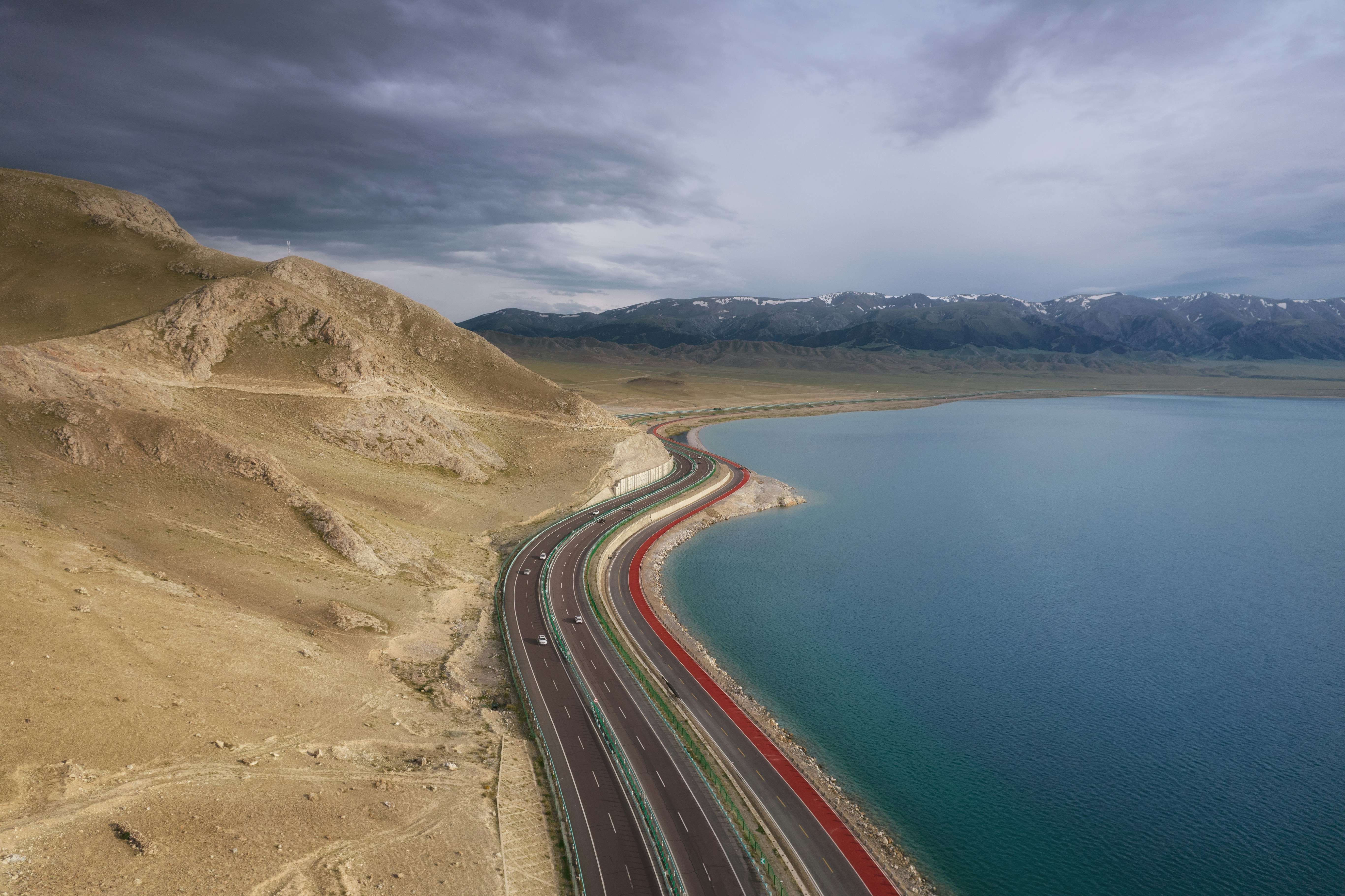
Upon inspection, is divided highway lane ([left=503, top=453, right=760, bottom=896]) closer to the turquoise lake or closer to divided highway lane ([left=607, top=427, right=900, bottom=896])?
divided highway lane ([left=607, top=427, right=900, bottom=896])

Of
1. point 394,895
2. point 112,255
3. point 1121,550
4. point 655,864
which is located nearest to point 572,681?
point 655,864

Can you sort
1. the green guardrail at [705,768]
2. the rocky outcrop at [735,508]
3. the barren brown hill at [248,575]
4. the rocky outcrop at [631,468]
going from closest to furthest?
the barren brown hill at [248,575], the green guardrail at [705,768], the rocky outcrop at [735,508], the rocky outcrop at [631,468]

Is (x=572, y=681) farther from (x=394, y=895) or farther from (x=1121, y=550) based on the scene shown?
(x=1121, y=550)

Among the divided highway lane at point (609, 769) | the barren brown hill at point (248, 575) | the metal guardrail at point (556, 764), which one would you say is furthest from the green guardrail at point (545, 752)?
the barren brown hill at point (248, 575)

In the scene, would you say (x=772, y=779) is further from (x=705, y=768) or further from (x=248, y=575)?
(x=248, y=575)

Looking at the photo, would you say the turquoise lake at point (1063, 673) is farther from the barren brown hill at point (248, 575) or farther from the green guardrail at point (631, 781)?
the barren brown hill at point (248, 575)

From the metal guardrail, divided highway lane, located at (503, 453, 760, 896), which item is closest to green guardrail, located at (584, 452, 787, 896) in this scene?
divided highway lane, located at (503, 453, 760, 896)
